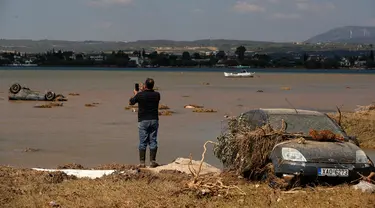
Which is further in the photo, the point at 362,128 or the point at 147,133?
the point at 362,128

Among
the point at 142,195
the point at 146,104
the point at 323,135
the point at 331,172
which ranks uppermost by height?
the point at 146,104

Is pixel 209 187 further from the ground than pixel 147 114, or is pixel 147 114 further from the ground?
pixel 147 114

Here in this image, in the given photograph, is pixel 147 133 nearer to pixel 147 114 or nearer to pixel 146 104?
pixel 147 114

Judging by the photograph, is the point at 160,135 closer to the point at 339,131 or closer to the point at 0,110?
the point at 339,131

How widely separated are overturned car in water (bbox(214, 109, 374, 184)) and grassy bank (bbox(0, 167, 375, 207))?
1.16 feet

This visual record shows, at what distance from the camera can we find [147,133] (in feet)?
41.5

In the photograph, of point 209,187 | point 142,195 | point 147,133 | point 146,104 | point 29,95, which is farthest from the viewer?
point 29,95

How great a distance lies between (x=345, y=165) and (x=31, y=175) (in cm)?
526

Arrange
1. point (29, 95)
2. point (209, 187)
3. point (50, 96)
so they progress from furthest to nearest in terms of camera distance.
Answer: point (29, 95), point (50, 96), point (209, 187)

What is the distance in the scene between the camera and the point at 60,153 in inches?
691

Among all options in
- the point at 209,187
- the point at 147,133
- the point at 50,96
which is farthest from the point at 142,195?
the point at 50,96

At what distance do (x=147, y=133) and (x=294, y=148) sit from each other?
12.2ft

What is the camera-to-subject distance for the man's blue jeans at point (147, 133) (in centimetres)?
1256

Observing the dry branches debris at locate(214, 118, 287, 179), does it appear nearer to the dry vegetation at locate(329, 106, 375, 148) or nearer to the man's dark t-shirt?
the man's dark t-shirt
